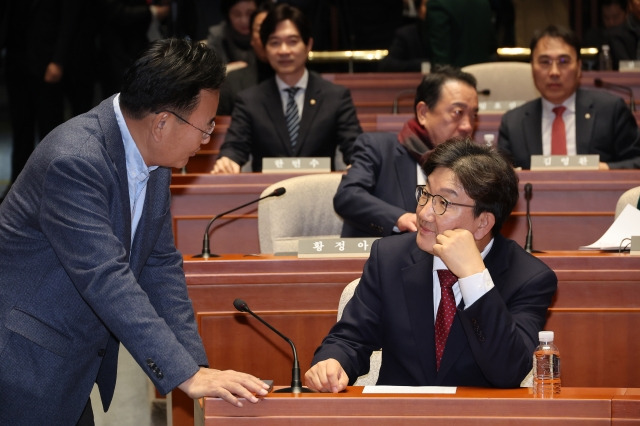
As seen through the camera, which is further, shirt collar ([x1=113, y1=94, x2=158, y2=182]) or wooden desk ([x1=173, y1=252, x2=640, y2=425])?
wooden desk ([x1=173, y1=252, x2=640, y2=425])

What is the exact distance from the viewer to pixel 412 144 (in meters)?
4.26

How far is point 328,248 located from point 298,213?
0.71 metres

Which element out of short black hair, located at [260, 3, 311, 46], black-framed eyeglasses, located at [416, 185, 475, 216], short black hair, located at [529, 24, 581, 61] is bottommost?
black-framed eyeglasses, located at [416, 185, 475, 216]

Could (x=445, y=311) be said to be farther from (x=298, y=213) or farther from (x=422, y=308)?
(x=298, y=213)

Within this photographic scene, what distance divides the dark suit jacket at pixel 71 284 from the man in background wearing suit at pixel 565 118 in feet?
10.6

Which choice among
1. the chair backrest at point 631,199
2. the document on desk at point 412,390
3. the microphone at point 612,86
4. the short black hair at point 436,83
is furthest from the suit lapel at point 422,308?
the microphone at point 612,86

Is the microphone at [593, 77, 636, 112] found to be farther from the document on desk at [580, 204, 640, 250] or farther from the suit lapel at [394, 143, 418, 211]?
the document on desk at [580, 204, 640, 250]

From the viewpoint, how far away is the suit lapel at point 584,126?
5125 mm

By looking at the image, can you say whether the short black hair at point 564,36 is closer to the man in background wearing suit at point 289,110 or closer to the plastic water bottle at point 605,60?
the man in background wearing suit at point 289,110

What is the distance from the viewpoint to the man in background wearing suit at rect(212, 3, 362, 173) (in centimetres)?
548

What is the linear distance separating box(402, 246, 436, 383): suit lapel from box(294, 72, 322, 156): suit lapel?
2.90 m

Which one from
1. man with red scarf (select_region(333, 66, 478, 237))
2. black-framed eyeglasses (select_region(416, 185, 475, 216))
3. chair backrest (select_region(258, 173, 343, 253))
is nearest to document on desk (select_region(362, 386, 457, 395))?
black-framed eyeglasses (select_region(416, 185, 475, 216))

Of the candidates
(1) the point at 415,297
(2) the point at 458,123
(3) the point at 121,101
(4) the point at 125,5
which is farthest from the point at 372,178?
(4) the point at 125,5

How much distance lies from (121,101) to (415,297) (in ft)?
2.94
